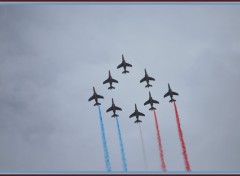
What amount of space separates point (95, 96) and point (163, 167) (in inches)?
1178

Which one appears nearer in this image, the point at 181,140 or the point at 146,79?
the point at 181,140

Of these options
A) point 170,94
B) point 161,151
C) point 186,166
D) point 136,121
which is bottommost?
point 186,166

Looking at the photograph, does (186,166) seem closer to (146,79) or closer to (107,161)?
(107,161)

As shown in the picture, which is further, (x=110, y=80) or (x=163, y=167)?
(x=110, y=80)

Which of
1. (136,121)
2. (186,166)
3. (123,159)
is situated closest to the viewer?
(186,166)

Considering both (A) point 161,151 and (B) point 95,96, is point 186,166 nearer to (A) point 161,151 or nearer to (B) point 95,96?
(A) point 161,151

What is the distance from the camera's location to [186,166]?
8169cm

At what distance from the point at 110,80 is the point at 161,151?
1047 inches

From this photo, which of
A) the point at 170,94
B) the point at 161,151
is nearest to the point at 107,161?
the point at 161,151

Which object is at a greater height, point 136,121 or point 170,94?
point 170,94

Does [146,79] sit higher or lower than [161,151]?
higher

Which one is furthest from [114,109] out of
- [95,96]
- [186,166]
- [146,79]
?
[186,166]

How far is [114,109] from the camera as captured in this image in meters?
93.1

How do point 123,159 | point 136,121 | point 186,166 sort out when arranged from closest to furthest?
point 186,166 → point 123,159 → point 136,121
